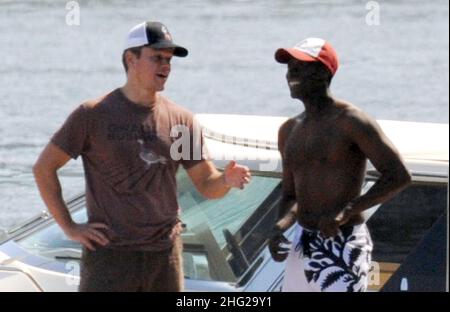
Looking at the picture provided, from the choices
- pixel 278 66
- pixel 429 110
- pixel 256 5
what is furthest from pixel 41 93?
pixel 256 5

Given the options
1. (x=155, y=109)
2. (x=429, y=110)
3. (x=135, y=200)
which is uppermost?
(x=155, y=109)

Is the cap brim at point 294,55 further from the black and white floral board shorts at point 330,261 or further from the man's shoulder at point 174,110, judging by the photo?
the black and white floral board shorts at point 330,261

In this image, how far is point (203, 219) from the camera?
19.1ft

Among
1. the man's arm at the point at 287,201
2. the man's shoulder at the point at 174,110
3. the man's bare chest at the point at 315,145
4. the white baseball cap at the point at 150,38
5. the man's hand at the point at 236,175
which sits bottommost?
the man's arm at the point at 287,201

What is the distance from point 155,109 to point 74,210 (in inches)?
31.9

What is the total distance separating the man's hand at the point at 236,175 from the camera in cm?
535

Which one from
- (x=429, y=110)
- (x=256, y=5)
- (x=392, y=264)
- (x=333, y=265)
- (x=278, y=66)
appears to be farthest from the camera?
(x=256, y=5)

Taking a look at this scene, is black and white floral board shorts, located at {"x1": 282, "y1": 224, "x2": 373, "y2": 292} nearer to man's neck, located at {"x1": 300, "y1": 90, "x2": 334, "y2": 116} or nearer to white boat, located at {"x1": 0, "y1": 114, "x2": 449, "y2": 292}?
white boat, located at {"x1": 0, "y1": 114, "x2": 449, "y2": 292}

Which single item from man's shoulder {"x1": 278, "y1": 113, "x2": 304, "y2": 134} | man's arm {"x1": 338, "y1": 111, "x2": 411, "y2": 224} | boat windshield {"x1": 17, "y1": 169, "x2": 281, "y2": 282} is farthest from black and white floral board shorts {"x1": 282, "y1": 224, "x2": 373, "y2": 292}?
man's shoulder {"x1": 278, "y1": 113, "x2": 304, "y2": 134}

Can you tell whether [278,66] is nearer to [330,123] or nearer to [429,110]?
[429,110]

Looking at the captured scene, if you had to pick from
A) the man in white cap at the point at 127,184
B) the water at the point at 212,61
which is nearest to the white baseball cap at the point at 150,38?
the man in white cap at the point at 127,184

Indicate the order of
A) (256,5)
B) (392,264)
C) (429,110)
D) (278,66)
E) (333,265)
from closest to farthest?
(333,265), (392,264), (429,110), (278,66), (256,5)

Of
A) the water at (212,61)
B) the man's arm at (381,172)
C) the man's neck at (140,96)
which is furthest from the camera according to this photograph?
the water at (212,61)

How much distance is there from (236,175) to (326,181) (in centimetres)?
36
